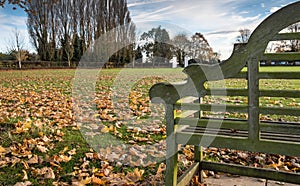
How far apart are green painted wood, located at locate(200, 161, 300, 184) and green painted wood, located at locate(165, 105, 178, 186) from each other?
713mm

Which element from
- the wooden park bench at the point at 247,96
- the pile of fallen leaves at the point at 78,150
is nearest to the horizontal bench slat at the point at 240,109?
the wooden park bench at the point at 247,96

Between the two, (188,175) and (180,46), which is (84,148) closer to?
(188,175)

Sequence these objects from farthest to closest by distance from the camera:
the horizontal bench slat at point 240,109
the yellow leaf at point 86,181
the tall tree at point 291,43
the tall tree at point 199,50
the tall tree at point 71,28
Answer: the tall tree at point 71,28 → the tall tree at point 199,50 → the yellow leaf at point 86,181 → the tall tree at point 291,43 → the horizontal bench slat at point 240,109

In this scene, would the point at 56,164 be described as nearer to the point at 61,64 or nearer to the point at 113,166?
the point at 113,166

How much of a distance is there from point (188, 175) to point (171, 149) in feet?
1.65

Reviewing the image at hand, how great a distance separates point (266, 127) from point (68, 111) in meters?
4.14

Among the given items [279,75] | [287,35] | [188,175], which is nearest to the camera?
[287,35]

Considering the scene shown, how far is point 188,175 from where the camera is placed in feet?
7.25

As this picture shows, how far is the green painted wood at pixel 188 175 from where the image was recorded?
81.2 inches

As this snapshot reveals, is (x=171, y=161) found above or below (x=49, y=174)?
above

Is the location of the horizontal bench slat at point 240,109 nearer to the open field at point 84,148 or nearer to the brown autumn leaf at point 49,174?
the open field at point 84,148

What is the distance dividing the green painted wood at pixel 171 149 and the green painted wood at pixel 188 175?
146 mm

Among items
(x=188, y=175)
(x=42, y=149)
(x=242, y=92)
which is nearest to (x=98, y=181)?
(x=188, y=175)

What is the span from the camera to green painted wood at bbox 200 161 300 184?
A: 85.6 inches
